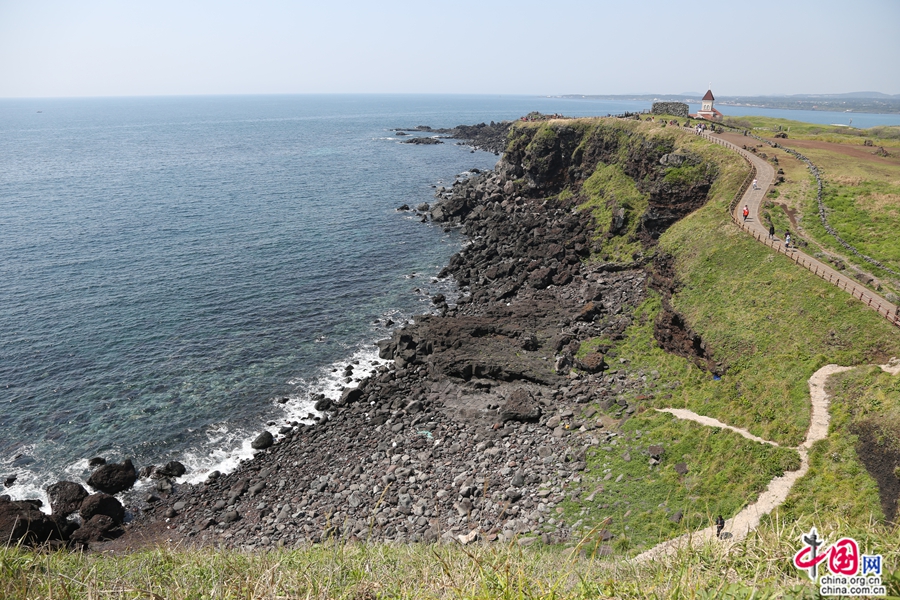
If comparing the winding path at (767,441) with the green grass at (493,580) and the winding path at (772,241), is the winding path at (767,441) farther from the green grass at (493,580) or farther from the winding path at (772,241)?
the green grass at (493,580)

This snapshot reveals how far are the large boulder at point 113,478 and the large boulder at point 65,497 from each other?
819 millimetres

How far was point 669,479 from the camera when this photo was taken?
985 inches

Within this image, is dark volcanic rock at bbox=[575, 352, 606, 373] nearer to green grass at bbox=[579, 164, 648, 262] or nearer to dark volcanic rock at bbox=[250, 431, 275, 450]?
green grass at bbox=[579, 164, 648, 262]

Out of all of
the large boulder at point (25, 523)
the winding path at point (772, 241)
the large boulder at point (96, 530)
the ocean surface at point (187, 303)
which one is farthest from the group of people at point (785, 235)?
the large boulder at point (25, 523)

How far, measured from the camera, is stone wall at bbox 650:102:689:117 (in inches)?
3270

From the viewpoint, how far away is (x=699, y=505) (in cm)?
2255

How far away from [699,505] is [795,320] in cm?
1568

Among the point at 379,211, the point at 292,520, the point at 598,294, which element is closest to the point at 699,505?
the point at 292,520

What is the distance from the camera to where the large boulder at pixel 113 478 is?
31.5 metres

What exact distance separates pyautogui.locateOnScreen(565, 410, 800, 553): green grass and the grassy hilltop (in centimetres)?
10

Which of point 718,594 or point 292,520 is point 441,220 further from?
point 718,594

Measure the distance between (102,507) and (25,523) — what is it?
3.97 metres

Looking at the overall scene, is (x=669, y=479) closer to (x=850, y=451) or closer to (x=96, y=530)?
(x=850, y=451)

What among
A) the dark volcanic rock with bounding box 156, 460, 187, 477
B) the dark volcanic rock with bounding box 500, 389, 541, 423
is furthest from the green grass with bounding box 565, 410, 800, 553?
the dark volcanic rock with bounding box 156, 460, 187, 477
